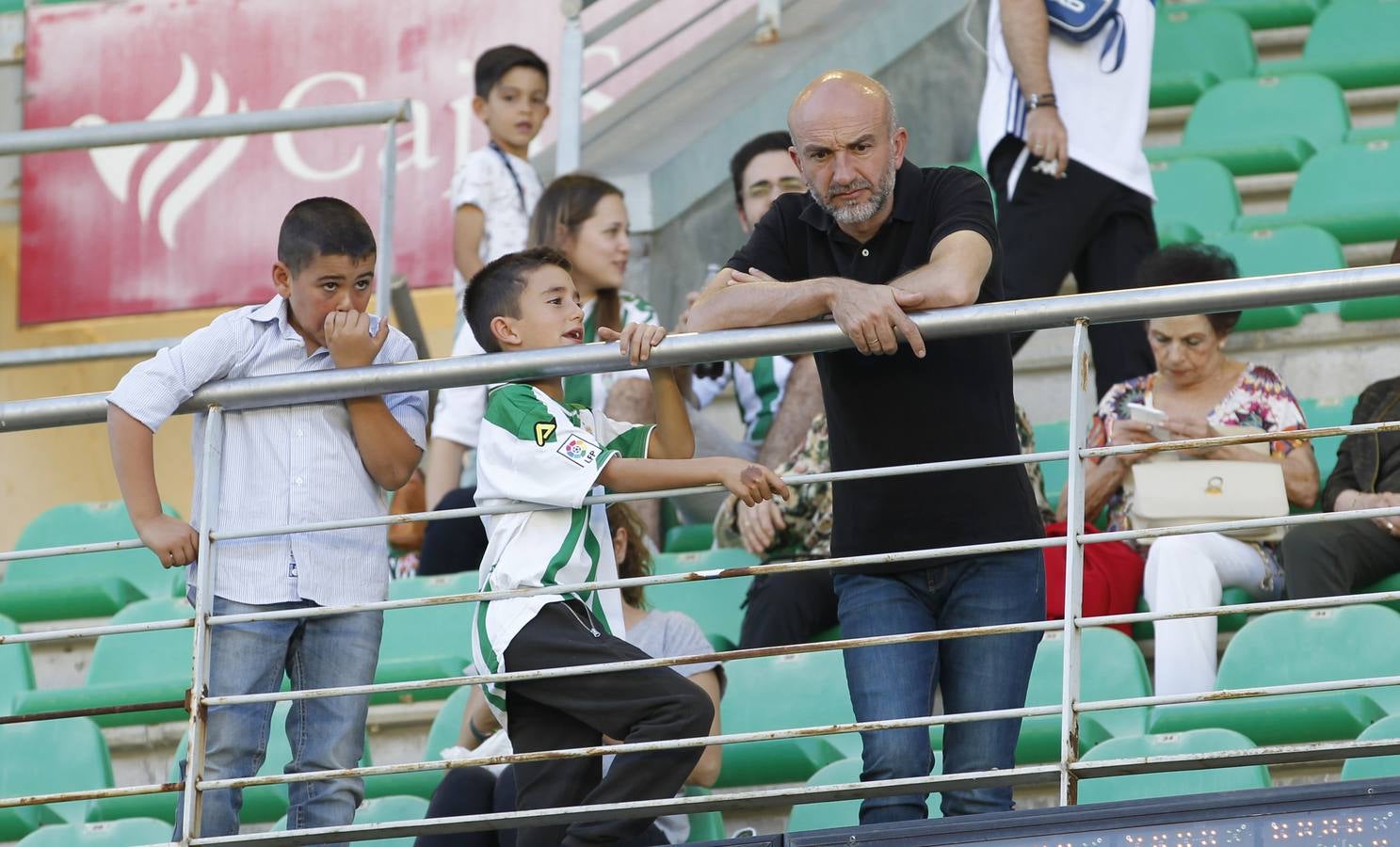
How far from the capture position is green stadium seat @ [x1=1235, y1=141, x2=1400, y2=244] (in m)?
6.32

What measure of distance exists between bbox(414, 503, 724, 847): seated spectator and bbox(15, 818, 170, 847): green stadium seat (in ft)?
1.98

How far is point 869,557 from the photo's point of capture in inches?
135

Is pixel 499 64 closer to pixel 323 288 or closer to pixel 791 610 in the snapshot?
pixel 791 610

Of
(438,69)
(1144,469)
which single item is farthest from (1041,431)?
(438,69)

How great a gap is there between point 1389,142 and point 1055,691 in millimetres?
2799

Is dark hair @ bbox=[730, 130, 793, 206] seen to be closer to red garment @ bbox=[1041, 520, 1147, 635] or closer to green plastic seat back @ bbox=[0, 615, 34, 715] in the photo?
red garment @ bbox=[1041, 520, 1147, 635]

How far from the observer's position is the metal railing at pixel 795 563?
3250mm

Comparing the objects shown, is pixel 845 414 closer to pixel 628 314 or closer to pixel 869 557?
pixel 869 557

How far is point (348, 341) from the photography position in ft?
12.6

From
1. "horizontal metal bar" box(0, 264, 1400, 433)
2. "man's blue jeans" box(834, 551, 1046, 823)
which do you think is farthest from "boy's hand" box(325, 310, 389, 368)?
"man's blue jeans" box(834, 551, 1046, 823)

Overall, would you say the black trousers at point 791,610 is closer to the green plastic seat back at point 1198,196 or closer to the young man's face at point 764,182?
the young man's face at point 764,182

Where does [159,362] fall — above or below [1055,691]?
above

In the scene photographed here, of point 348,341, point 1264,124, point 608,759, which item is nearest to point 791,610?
point 608,759

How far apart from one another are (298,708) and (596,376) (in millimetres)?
1981
